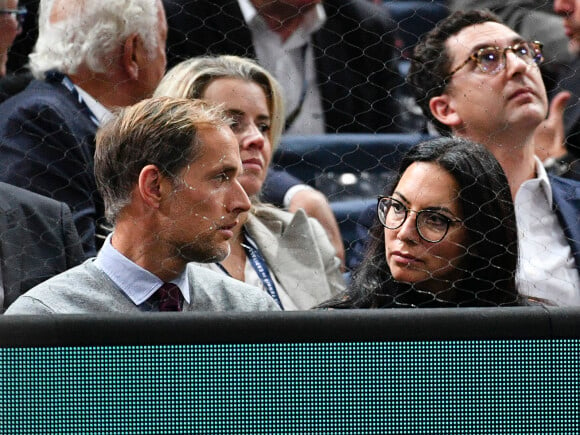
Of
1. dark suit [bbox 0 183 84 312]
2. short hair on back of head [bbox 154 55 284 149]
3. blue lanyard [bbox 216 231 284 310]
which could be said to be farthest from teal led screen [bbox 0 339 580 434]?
short hair on back of head [bbox 154 55 284 149]

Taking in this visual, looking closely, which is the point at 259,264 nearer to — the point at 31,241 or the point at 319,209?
the point at 319,209

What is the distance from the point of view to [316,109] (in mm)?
2465

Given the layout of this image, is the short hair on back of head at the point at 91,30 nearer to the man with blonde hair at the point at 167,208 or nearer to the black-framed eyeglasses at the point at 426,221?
the man with blonde hair at the point at 167,208

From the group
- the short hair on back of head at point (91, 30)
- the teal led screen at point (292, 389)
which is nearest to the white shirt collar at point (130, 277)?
the teal led screen at point (292, 389)

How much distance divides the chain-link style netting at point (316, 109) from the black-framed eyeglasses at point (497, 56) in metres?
0.08

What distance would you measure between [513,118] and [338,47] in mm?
567

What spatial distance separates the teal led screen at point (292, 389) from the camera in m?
1.35

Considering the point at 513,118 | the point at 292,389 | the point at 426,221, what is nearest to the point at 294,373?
the point at 292,389

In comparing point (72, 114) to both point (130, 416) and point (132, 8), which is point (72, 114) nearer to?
point (132, 8)

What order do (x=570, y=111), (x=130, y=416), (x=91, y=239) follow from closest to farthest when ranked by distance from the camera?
(x=130, y=416)
(x=91, y=239)
(x=570, y=111)

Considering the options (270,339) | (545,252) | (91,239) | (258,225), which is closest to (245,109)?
(258,225)

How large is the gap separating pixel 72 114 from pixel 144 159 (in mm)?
434

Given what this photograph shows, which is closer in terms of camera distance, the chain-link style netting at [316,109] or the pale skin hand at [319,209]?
the chain-link style netting at [316,109]

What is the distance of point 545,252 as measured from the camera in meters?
1.96
